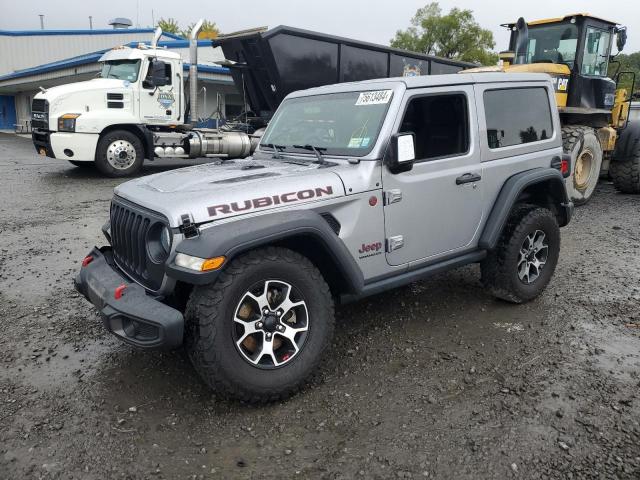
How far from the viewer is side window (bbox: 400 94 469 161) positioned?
399 centimetres

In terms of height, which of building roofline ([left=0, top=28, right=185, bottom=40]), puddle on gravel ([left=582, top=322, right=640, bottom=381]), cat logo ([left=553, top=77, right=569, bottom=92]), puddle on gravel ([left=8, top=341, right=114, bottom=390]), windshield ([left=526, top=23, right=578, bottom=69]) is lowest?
puddle on gravel ([left=8, top=341, right=114, bottom=390])

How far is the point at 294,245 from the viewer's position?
3326 millimetres

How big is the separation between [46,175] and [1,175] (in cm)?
104

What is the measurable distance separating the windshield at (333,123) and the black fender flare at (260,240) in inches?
29.8

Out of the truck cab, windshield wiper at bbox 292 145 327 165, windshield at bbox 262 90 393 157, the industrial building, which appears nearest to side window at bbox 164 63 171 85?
the truck cab

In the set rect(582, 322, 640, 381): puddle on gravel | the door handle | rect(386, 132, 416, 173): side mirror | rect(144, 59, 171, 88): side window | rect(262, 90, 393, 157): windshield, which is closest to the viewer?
rect(386, 132, 416, 173): side mirror

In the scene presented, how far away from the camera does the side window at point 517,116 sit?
167 inches

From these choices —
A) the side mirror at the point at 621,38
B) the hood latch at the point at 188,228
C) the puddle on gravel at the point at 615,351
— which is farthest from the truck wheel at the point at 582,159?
the hood latch at the point at 188,228

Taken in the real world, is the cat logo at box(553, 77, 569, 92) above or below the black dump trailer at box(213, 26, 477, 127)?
below

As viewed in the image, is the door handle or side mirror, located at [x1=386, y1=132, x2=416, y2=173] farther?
the door handle

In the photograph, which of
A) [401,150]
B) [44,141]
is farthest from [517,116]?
[44,141]

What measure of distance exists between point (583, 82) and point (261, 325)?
27.7 ft

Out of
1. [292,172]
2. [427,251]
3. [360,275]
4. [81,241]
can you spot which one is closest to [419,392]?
[360,275]

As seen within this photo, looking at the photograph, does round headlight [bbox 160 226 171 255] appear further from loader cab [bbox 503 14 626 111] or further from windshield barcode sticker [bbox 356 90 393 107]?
loader cab [bbox 503 14 626 111]
